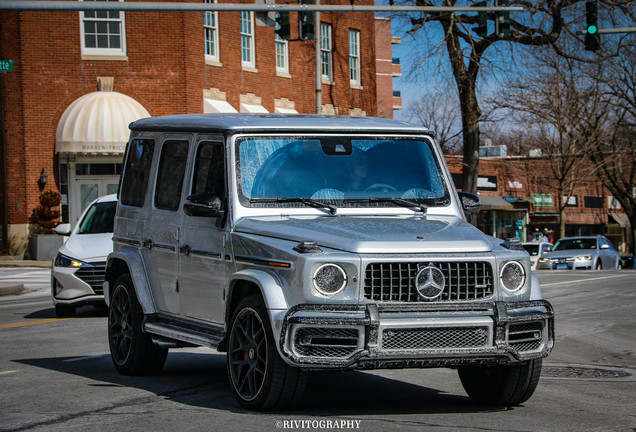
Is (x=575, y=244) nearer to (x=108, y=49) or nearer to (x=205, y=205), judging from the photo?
(x=108, y=49)

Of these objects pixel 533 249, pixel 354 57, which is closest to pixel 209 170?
pixel 533 249

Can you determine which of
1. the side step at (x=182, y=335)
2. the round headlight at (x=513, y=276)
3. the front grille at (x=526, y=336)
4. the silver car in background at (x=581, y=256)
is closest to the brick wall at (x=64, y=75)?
the silver car in background at (x=581, y=256)

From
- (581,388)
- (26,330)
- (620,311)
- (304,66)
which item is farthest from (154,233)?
(304,66)

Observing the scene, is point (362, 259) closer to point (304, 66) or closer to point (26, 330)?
point (26, 330)

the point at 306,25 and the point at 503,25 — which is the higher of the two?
the point at 503,25

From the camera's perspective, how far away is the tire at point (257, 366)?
5871 millimetres

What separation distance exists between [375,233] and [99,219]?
9.53m

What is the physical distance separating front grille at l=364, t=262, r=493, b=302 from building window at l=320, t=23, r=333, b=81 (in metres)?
33.0

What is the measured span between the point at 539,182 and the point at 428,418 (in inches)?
1767

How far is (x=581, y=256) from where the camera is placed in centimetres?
3103

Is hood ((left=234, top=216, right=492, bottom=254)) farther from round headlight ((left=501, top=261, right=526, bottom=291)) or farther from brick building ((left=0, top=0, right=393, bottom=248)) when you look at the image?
brick building ((left=0, top=0, right=393, bottom=248))

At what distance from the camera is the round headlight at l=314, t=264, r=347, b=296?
18.9 ft

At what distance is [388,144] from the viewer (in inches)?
293

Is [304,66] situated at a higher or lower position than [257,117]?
higher
